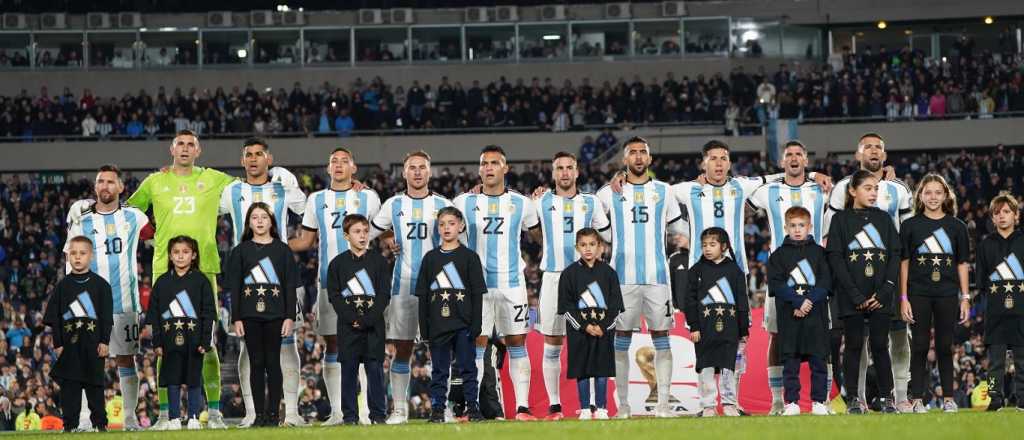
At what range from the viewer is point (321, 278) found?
46.0ft

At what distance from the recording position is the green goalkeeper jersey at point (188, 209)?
14.0 metres

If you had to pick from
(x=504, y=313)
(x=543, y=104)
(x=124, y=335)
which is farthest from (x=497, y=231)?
(x=543, y=104)

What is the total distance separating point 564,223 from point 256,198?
2914 millimetres

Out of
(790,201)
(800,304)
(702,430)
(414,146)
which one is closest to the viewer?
(702,430)

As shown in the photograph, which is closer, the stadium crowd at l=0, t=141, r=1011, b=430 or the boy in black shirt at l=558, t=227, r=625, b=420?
the boy in black shirt at l=558, t=227, r=625, b=420

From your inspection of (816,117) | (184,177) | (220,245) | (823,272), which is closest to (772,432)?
(823,272)

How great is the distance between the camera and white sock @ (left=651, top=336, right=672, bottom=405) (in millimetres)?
13633

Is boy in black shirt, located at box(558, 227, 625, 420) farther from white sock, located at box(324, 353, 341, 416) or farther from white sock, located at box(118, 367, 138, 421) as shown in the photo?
white sock, located at box(118, 367, 138, 421)

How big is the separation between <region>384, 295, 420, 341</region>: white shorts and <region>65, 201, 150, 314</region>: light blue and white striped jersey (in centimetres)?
243

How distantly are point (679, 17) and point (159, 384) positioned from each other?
34.7 metres

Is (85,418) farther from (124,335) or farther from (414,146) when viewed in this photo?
(414,146)

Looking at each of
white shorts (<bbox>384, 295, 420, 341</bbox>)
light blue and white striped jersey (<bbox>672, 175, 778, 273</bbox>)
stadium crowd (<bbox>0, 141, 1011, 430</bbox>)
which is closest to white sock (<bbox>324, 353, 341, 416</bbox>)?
white shorts (<bbox>384, 295, 420, 341</bbox>)

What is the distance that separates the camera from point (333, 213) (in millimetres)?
14273

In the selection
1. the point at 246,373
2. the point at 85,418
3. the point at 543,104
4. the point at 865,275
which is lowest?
the point at 85,418
